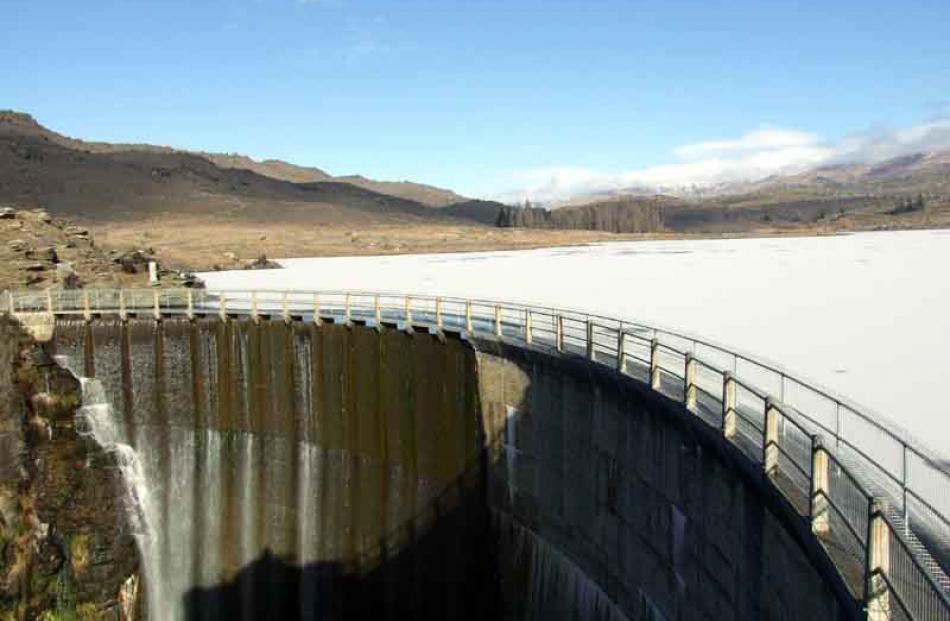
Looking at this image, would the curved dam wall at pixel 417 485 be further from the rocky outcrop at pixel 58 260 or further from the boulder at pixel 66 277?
the rocky outcrop at pixel 58 260

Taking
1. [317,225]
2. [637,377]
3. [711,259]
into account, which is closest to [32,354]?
[637,377]

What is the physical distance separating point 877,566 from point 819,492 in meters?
1.72

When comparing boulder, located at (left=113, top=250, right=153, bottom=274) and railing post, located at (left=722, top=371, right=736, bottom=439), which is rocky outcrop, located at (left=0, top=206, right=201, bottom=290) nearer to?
boulder, located at (left=113, top=250, right=153, bottom=274)

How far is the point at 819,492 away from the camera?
8.07 metres

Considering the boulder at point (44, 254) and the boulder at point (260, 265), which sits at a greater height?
the boulder at point (44, 254)

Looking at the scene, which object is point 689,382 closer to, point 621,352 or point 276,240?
point 621,352

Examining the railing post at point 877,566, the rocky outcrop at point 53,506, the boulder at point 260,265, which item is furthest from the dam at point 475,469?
the boulder at point 260,265

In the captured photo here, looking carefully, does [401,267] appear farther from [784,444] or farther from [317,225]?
[317,225]

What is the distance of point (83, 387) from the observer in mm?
28141

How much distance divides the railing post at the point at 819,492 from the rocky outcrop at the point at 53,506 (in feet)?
81.5

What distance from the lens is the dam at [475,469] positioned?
961 cm

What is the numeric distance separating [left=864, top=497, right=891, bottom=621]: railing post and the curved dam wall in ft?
7.07

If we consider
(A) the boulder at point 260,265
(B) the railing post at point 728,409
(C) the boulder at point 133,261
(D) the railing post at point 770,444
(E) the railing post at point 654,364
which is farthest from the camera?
(A) the boulder at point 260,265

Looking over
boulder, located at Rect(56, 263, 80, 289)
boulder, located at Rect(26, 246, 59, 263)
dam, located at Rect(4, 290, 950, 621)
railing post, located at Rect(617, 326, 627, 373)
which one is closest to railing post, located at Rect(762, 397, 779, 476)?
dam, located at Rect(4, 290, 950, 621)
